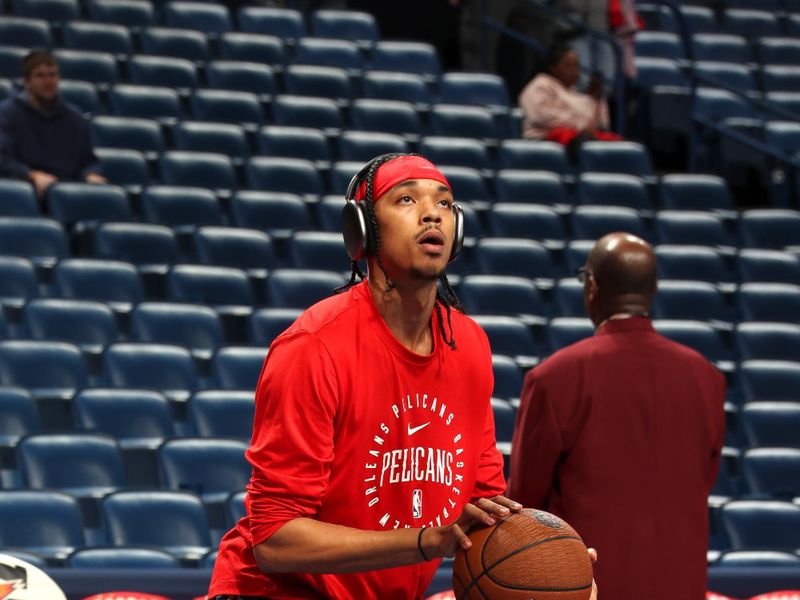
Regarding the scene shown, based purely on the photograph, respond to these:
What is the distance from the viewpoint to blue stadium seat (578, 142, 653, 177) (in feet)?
26.6

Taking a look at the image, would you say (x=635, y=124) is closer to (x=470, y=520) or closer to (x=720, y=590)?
(x=720, y=590)

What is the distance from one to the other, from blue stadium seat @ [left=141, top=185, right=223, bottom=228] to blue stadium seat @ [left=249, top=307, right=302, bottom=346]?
3.66 ft

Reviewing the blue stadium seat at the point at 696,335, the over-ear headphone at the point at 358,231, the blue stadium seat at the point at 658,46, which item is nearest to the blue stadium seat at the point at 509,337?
the blue stadium seat at the point at 696,335

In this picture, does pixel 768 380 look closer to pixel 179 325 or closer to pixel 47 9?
pixel 179 325

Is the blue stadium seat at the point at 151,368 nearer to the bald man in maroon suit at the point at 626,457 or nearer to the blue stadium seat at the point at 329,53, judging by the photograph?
the bald man in maroon suit at the point at 626,457

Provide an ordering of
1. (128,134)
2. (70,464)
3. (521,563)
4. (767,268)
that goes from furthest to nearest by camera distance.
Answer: (128,134) → (767,268) → (70,464) → (521,563)

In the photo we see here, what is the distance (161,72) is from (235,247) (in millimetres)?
2295

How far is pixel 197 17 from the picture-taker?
933 centimetres

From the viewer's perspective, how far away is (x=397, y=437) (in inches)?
85.0

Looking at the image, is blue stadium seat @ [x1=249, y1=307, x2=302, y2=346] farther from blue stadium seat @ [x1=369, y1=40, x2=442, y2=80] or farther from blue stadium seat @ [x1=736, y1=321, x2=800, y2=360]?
blue stadium seat @ [x1=369, y1=40, x2=442, y2=80]

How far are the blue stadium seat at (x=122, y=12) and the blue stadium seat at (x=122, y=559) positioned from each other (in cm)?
578

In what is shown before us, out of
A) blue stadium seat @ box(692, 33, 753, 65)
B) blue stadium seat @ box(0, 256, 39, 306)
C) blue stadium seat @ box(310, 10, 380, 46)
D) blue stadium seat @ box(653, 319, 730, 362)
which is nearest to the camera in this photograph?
blue stadium seat @ box(0, 256, 39, 306)

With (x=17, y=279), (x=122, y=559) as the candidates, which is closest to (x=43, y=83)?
(x=17, y=279)

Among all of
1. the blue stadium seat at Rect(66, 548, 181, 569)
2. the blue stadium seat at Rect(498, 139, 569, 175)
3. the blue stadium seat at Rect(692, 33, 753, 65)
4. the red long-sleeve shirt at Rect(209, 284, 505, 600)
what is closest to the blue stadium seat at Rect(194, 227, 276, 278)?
the blue stadium seat at Rect(498, 139, 569, 175)
